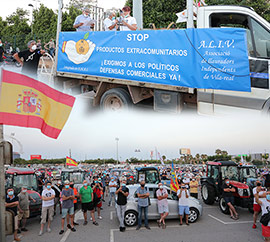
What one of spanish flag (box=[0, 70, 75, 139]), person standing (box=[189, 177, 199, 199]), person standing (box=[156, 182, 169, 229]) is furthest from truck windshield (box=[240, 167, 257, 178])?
spanish flag (box=[0, 70, 75, 139])

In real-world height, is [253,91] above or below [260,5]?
below

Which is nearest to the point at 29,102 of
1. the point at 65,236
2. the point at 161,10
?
the point at 65,236

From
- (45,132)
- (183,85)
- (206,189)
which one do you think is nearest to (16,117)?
(45,132)

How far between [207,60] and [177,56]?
1.68ft

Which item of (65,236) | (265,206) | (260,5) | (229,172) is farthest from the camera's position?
(260,5)

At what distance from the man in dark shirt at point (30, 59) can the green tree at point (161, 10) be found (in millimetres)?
9839

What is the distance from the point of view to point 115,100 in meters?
5.02

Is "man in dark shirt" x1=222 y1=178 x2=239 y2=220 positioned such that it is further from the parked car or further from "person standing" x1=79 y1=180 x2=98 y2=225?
"person standing" x1=79 y1=180 x2=98 y2=225

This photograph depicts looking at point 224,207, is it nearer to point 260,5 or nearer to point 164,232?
point 164,232

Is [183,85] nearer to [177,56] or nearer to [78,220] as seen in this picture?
[177,56]

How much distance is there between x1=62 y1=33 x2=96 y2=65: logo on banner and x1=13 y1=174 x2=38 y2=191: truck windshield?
586 centimetres

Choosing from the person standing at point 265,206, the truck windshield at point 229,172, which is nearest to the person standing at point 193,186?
the truck windshield at point 229,172

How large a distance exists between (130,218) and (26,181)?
13.9 feet

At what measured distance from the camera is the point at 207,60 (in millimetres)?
4230
